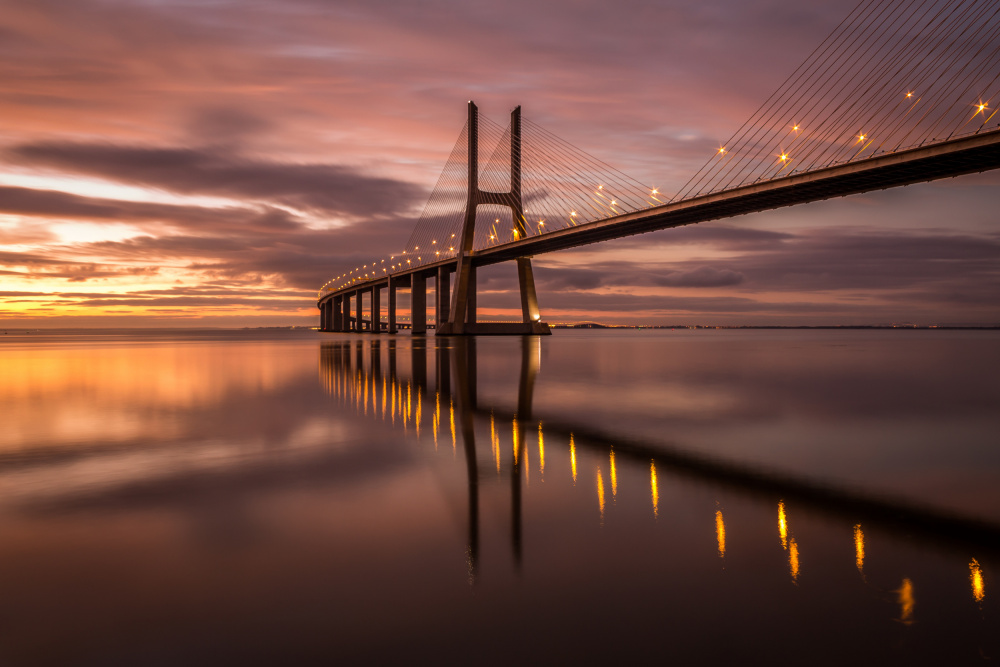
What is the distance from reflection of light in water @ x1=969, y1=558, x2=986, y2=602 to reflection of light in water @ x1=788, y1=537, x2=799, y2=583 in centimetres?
103

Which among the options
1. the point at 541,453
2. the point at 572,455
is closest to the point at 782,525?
the point at 572,455

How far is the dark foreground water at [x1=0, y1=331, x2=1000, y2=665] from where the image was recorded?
336 cm

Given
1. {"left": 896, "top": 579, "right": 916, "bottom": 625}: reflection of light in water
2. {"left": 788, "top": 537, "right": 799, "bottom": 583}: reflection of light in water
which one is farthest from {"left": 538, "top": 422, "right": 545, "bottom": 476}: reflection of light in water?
{"left": 896, "top": 579, "right": 916, "bottom": 625}: reflection of light in water

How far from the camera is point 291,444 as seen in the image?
31.3 ft

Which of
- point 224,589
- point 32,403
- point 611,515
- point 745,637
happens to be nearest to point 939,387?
point 611,515

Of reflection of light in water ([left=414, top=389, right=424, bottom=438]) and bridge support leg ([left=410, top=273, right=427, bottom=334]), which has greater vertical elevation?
bridge support leg ([left=410, top=273, right=427, bottom=334])

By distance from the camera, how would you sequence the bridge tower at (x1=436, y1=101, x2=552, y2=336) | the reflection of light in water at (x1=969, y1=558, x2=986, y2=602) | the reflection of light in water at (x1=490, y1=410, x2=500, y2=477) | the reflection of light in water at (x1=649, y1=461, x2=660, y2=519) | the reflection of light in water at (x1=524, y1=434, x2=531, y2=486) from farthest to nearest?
the bridge tower at (x1=436, y1=101, x2=552, y2=336) → the reflection of light in water at (x1=490, y1=410, x2=500, y2=477) → the reflection of light in water at (x1=524, y1=434, x2=531, y2=486) → the reflection of light in water at (x1=649, y1=461, x2=660, y2=519) → the reflection of light in water at (x1=969, y1=558, x2=986, y2=602)

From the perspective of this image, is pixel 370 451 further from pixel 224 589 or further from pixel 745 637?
pixel 745 637

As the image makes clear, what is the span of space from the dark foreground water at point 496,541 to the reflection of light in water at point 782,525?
0.04 metres

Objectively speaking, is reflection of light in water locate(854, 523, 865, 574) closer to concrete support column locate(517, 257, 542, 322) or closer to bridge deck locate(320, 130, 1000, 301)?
bridge deck locate(320, 130, 1000, 301)

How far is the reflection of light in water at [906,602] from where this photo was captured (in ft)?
11.8

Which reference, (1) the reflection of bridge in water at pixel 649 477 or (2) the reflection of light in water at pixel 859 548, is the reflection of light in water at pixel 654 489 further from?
(2) the reflection of light in water at pixel 859 548

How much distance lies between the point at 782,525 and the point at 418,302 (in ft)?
273

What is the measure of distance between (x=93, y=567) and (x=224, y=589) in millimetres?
1157
